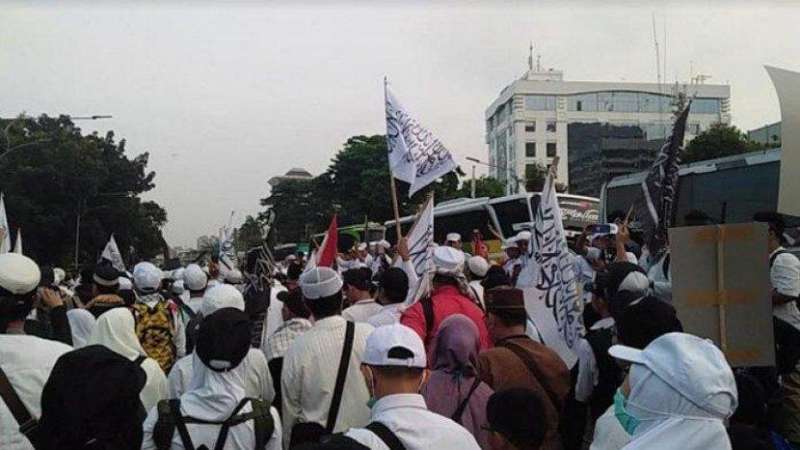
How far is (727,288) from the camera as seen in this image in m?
4.03

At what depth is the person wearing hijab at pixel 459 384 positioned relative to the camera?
3744 mm

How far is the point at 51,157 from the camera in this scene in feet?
130

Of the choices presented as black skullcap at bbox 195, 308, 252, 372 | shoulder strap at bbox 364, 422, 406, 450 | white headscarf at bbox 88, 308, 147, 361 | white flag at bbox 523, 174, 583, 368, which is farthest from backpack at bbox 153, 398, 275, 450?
white flag at bbox 523, 174, 583, 368

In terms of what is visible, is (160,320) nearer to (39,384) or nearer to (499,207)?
(39,384)

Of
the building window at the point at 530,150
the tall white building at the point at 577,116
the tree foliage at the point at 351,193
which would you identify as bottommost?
the tree foliage at the point at 351,193

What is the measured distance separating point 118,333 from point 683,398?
3690 mm

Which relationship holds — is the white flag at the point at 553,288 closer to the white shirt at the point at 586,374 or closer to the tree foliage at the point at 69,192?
the white shirt at the point at 586,374

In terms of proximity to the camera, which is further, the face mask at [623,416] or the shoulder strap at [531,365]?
the shoulder strap at [531,365]

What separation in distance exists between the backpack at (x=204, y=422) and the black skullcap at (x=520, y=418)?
3.38 ft

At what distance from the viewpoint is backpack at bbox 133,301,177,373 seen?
6.42m

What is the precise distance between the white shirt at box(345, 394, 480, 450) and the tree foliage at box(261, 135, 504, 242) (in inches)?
1686

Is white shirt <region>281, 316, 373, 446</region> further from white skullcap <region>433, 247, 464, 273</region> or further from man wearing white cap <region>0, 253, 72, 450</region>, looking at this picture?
white skullcap <region>433, 247, 464, 273</region>

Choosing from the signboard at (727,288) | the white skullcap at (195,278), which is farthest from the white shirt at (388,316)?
the white skullcap at (195,278)

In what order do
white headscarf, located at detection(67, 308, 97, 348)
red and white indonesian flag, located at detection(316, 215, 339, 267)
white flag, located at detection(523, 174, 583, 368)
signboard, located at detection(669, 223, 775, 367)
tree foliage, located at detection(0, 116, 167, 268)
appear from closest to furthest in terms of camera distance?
signboard, located at detection(669, 223, 775, 367) → white flag, located at detection(523, 174, 583, 368) → white headscarf, located at detection(67, 308, 97, 348) → red and white indonesian flag, located at detection(316, 215, 339, 267) → tree foliage, located at detection(0, 116, 167, 268)
